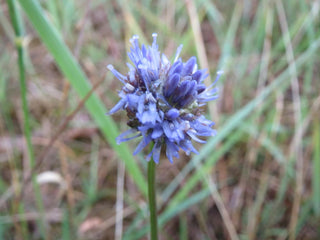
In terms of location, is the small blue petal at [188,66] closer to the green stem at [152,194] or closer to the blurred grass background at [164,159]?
the green stem at [152,194]

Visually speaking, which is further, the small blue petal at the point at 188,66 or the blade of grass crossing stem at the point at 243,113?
the blade of grass crossing stem at the point at 243,113

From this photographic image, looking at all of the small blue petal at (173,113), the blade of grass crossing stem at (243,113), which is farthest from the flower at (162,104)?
the blade of grass crossing stem at (243,113)

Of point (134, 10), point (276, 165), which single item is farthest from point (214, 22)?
point (276, 165)

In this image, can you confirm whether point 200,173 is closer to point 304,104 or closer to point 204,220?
point 204,220

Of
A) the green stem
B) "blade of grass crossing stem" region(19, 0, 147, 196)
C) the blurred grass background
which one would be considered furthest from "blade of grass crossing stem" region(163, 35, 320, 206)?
the green stem

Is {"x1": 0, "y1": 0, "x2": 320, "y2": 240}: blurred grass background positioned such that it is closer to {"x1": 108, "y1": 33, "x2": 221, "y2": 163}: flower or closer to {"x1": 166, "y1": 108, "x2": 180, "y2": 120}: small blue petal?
{"x1": 108, "y1": 33, "x2": 221, "y2": 163}: flower

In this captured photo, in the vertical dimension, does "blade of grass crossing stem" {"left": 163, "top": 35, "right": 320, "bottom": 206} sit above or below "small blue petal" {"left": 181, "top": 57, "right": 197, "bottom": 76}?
above

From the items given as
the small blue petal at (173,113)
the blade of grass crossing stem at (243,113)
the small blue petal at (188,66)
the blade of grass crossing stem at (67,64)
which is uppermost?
the blade of grass crossing stem at (67,64)
